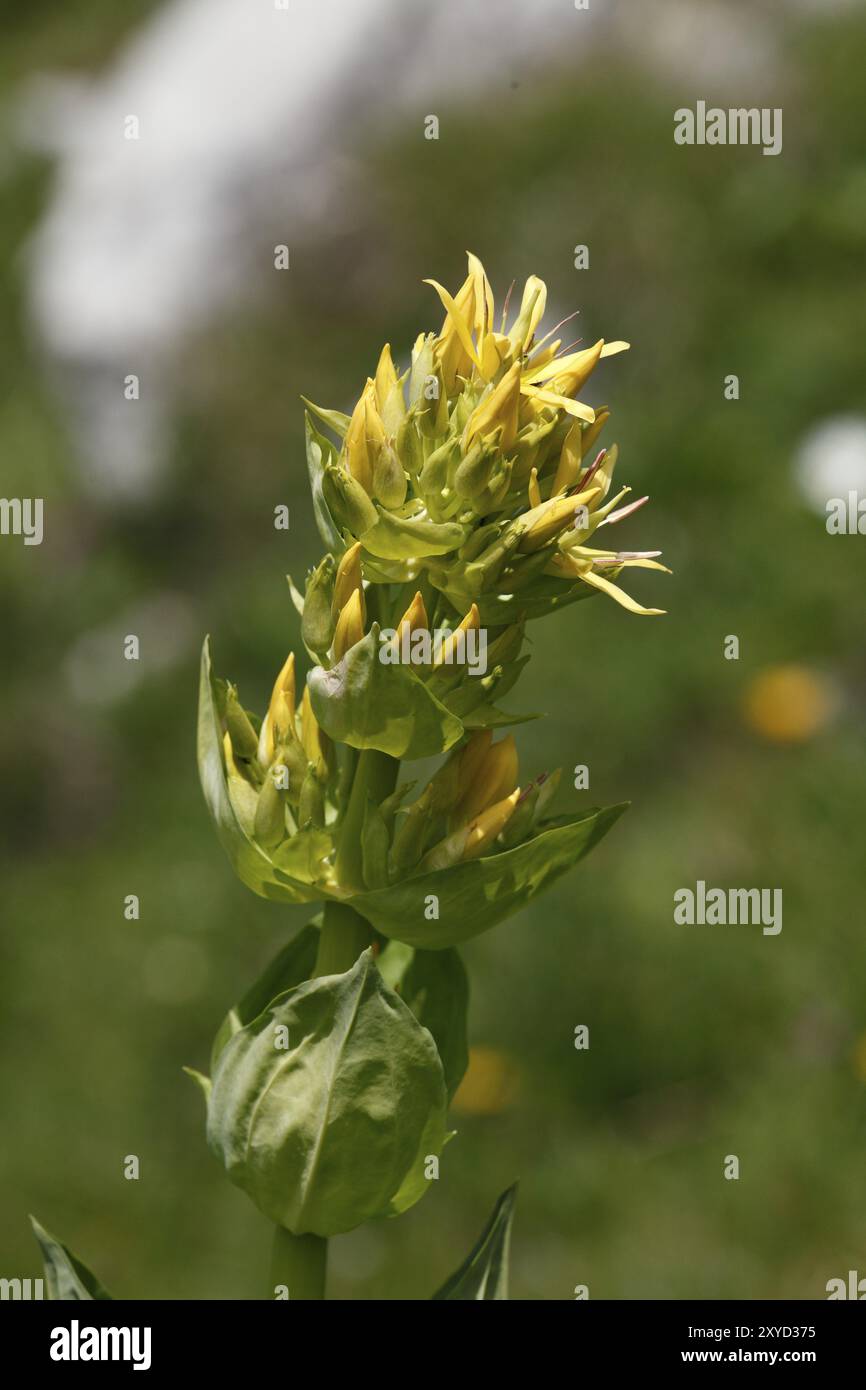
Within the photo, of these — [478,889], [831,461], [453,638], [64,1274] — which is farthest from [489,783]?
[831,461]

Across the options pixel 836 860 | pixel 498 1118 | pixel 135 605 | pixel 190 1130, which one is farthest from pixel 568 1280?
pixel 135 605

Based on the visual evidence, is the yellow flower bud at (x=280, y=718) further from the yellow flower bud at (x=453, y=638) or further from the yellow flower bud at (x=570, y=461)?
the yellow flower bud at (x=570, y=461)

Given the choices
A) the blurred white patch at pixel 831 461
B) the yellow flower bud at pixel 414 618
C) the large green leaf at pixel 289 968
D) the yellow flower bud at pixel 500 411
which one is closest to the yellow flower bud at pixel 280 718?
the yellow flower bud at pixel 414 618

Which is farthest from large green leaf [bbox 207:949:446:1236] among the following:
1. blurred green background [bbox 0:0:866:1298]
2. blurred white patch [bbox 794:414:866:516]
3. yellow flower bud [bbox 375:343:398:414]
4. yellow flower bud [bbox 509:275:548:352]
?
blurred white patch [bbox 794:414:866:516]

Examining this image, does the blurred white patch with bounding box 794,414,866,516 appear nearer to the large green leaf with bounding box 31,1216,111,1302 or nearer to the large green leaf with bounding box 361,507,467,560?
the large green leaf with bounding box 361,507,467,560

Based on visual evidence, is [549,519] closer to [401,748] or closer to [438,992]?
[401,748]

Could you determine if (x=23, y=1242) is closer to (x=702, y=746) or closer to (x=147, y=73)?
(x=702, y=746)
